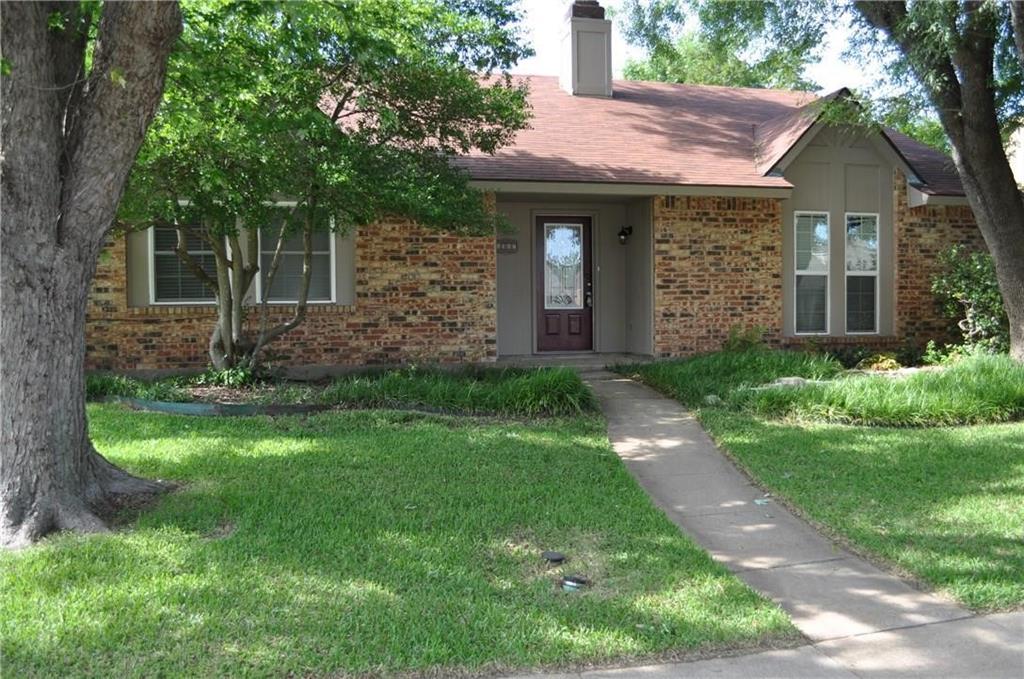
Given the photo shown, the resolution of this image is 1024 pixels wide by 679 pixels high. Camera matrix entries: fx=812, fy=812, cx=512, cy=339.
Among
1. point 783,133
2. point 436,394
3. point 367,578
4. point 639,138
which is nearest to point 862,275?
point 783,133

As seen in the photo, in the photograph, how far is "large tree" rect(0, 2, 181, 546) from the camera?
186 inches

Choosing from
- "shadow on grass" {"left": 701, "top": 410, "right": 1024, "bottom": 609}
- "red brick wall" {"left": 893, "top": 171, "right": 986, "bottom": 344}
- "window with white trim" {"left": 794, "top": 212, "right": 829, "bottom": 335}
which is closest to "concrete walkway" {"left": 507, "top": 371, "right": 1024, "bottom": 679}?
"shadow on grass" {"left": 701, "top": 410, "right": 1024, "bottom": 609}

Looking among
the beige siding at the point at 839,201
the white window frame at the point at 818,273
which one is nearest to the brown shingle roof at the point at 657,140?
the beige siding at the point at 839,201

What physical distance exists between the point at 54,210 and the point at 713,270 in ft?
31.8

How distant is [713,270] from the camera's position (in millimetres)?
12578

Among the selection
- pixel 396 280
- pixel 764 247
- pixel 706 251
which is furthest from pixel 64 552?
pixel 764 247

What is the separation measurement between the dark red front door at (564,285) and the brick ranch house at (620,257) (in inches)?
1.0

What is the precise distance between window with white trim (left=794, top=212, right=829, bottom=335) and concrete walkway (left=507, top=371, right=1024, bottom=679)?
6.76 m

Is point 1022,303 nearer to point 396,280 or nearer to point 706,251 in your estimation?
point 706,251

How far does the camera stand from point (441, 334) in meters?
11.6

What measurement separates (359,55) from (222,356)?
4689 mm

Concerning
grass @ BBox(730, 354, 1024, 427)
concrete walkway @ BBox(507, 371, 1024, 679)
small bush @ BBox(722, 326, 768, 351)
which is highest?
small bush @ BBox(722, 326, 768, 351)

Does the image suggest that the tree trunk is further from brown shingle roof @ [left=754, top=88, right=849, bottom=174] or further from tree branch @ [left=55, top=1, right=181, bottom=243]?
tree branch @ [left=55, top=1, right=181, bottom=243]

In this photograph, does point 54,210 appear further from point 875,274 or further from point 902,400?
point 875,274
